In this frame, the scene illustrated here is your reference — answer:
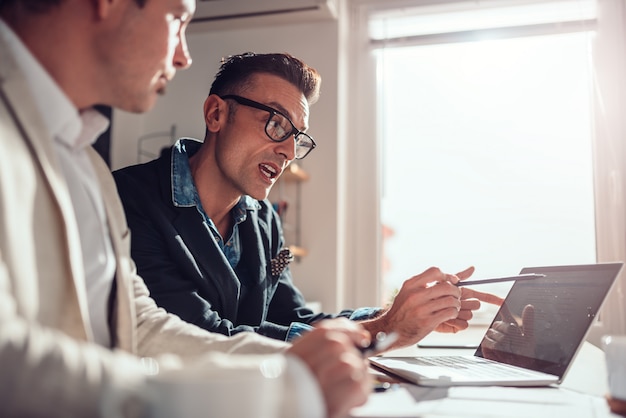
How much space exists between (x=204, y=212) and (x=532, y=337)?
0.87 meters

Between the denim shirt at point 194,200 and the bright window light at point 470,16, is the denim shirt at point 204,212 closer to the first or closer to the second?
the denim shirt at point 194,200

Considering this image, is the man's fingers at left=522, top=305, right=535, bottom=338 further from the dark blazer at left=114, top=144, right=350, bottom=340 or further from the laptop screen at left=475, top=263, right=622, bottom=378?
the dark blazer at left=114, top=144, right=350, bottom=340

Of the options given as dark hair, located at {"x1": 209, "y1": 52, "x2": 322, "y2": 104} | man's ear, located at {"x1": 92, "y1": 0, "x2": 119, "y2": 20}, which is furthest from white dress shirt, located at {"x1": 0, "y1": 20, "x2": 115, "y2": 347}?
dark hair, located at {"x1": 209, "y1": 52, "x2": 322, "y2": 104}

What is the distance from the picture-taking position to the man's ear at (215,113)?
1.78 m

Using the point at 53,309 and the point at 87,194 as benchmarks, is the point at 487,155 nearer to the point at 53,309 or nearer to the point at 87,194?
the point at 87,194

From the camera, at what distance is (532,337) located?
1.12 m

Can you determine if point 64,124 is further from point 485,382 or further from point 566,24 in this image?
point 566,24

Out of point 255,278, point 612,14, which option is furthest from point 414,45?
point 255,278

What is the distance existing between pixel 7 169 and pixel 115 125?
8.87ft

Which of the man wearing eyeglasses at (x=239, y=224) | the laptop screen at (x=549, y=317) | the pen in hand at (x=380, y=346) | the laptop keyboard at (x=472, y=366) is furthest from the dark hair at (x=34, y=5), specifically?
the laptop screen at (x=549, y=317)

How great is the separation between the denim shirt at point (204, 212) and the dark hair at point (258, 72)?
22 cm

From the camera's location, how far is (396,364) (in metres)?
A: 1.13

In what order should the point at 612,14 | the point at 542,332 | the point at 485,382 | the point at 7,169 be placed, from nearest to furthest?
1. the point at 7,169
2. the point at 485,382
3. the point at 542,332
4. the point at 612,14

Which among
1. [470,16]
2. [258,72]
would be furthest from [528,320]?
[470,16]
